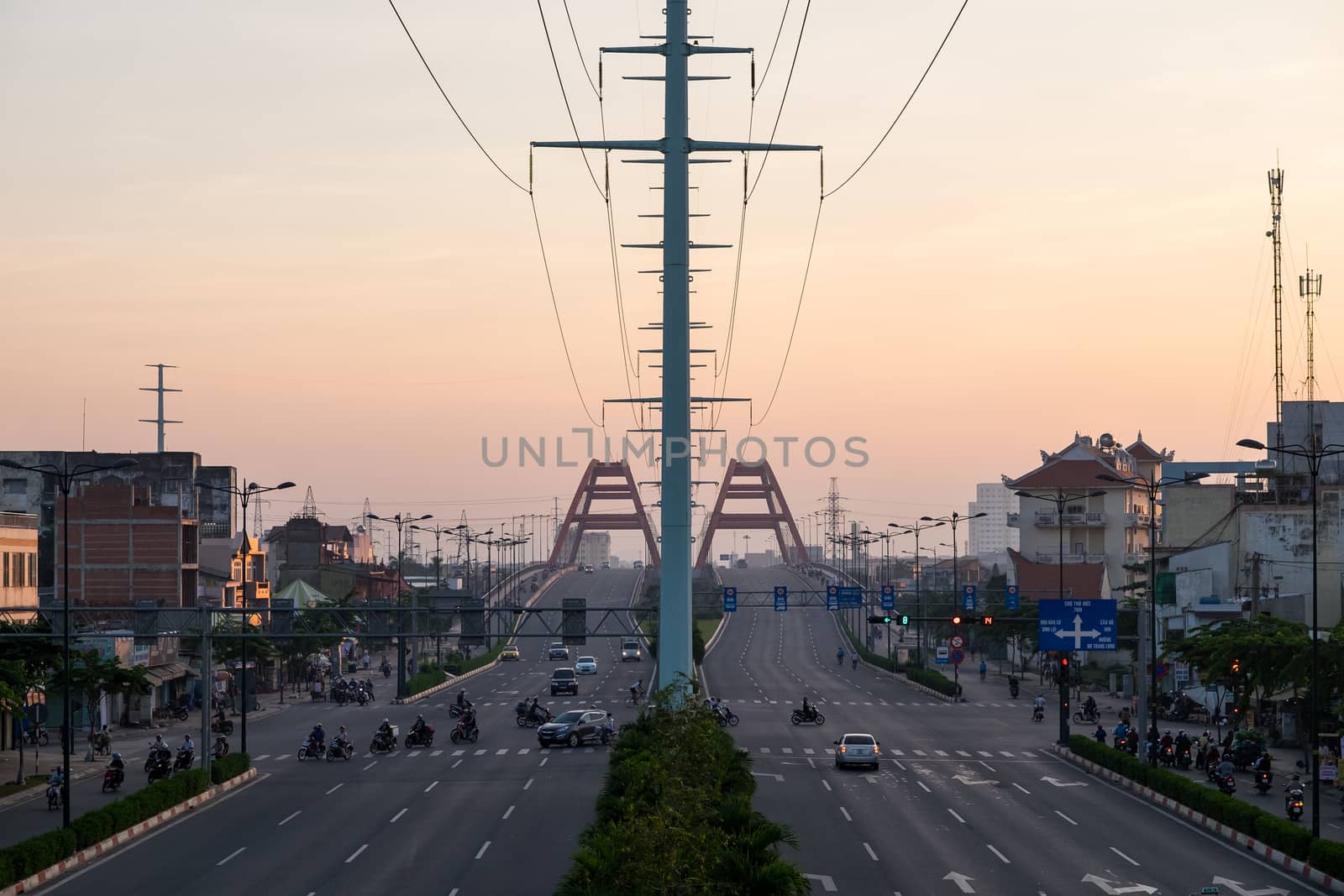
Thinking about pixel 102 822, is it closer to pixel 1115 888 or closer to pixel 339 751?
pixel 339 751

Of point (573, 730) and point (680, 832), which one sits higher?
point (680, 832)

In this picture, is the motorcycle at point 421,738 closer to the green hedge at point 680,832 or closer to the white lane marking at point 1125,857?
the green hedge at point 680,832

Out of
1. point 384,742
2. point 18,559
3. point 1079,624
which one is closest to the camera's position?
point 1079,624

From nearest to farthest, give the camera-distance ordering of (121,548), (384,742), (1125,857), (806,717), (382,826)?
1. (1125,857)
2. (382,826)
3. (384,742)
4. (806,717)
5. (121,548)

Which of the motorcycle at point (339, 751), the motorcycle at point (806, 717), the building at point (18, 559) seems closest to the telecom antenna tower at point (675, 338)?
the motorcycle at point (339, 751)

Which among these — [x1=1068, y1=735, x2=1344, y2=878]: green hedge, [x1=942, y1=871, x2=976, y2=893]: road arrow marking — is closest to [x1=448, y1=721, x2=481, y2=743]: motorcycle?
[x1=1068, y1=735, x2=1344, y2=878]: green hedge

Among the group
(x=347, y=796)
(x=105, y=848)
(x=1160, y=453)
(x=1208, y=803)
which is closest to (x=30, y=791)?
→ (x=347, y=796)

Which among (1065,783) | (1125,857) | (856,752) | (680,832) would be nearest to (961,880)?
(1125,857)
